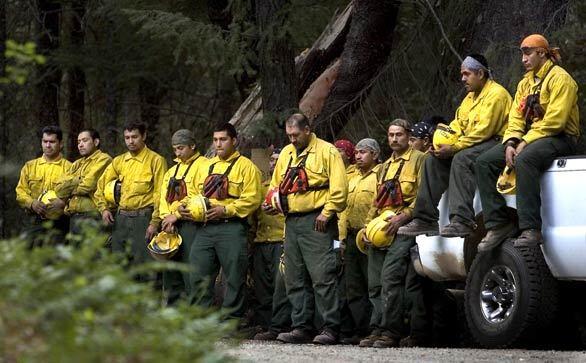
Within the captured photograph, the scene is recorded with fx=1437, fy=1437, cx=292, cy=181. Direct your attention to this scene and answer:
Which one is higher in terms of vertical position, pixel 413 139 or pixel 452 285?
pixel 413 139

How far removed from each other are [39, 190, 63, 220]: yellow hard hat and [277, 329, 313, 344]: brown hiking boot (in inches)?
184

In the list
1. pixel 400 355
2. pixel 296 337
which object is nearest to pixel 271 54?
pixel 296 337

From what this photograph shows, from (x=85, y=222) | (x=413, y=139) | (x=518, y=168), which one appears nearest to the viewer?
(x=85, y=222)

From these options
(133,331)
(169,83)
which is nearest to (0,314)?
Answer: (133,331)

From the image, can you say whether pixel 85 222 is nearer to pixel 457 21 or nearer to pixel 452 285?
pixel 452 285

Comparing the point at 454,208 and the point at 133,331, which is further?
the point at 454,208

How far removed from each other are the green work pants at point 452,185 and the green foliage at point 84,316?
626 cm

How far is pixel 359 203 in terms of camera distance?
14570 millimetres

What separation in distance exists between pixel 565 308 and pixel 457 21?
6.97 m

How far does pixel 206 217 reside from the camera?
48.4 feet

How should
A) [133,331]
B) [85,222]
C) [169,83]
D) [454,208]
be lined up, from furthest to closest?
[169,83], [454,208], [85,222], [133,331]

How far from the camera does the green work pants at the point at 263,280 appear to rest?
51.9 ft

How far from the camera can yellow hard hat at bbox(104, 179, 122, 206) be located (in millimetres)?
16875

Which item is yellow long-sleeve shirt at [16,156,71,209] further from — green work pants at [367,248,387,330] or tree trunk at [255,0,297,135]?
green work pants at [367,248,387,330]
